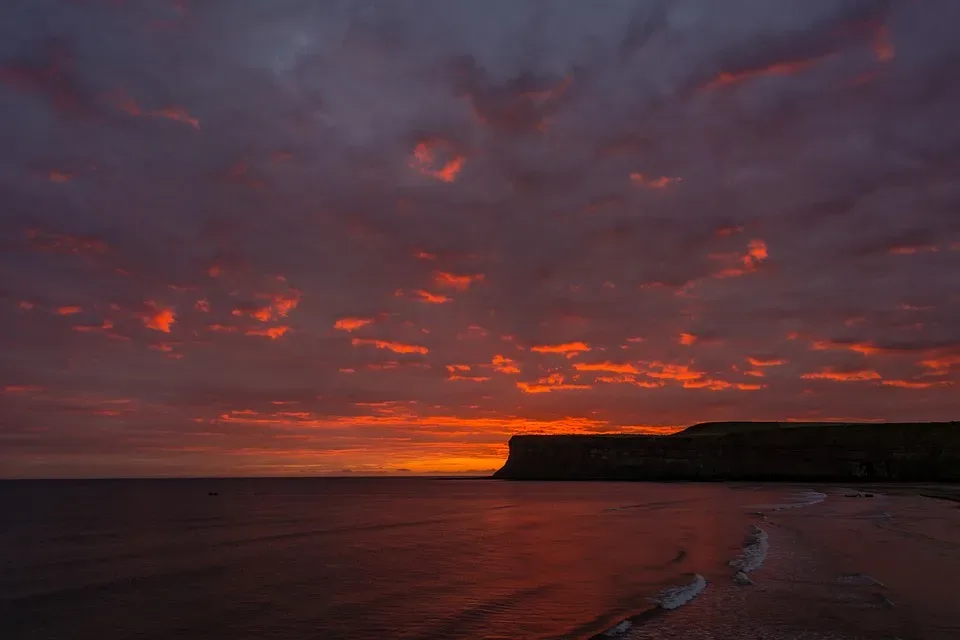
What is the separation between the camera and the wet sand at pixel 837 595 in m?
17.4

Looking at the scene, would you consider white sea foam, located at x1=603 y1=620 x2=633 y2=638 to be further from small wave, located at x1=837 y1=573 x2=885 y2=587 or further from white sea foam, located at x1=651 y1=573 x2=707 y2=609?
small wave, located at x1=837 y1=573 x2=885 y2=587

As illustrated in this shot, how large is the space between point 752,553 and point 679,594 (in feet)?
39.8

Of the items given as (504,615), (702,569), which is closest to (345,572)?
(504,615)

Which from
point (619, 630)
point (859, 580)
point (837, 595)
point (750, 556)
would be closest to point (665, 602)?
point (619, 630)

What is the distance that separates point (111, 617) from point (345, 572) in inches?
416

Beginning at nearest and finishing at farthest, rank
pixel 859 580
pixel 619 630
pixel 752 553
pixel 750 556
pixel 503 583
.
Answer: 1. pixel 619 630
2. pixel 859 580
3. pixel 503 583
4. pixel 750 556
5. pixel 752 553

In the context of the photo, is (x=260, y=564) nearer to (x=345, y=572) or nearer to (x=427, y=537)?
(x=345, y=572)

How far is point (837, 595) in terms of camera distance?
21.8 metres

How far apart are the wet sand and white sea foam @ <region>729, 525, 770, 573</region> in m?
0.40

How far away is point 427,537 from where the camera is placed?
48.5 meters

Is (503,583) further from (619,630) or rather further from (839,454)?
(839,454)

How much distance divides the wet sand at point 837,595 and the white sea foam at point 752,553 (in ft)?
1.31

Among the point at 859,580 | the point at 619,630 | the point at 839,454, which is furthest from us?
the point at 839,454

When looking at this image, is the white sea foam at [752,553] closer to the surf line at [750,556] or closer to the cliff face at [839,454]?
the surf line at [750,556]
